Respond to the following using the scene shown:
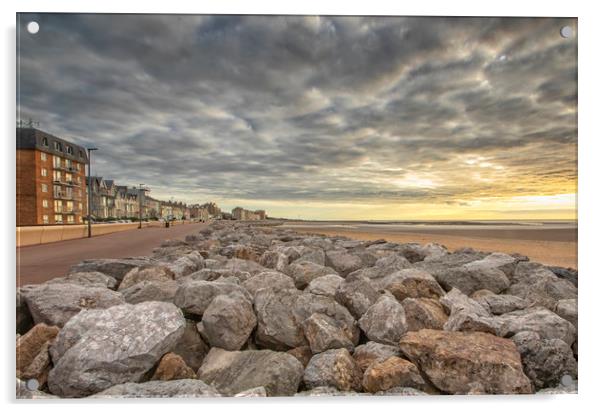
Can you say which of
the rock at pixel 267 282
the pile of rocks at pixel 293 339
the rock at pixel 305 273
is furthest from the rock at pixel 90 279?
the rock at pixel 305 273

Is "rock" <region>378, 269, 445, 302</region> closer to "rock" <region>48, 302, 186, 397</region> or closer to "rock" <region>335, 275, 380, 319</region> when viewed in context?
"rock" <region>335, 275, 380, 319</region>

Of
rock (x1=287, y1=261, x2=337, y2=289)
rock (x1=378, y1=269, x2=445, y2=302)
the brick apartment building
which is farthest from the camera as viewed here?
rock (x1=287, y1=261, x2=337, y2=289)

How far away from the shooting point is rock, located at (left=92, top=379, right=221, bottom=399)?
8.45ft

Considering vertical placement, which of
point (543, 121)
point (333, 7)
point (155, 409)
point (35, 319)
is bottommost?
point (155, 409)

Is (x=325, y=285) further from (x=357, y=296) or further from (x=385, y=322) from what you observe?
(x=385, y=322)

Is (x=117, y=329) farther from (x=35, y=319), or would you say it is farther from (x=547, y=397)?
(x=547, y=397)

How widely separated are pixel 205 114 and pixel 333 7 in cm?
163

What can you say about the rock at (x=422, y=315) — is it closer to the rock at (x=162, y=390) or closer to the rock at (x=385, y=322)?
the rock at (x=385, y=322)

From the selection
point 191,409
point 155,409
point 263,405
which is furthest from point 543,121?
Result: point 155,409

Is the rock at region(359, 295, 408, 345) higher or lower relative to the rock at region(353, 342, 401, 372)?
higher

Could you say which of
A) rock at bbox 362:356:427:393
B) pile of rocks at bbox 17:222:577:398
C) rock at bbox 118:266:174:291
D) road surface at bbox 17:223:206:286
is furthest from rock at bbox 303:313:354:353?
road surface at bbox 17:223:206:286

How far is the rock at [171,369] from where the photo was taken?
2.68 metres

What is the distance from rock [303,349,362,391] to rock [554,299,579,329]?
6.85 feet
